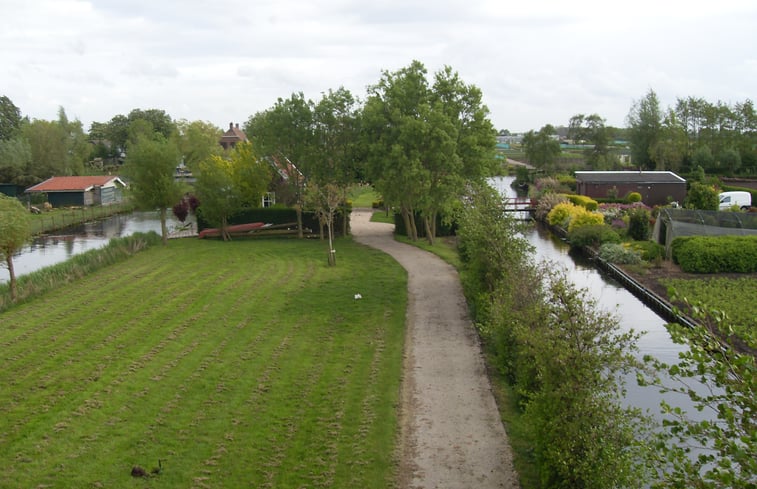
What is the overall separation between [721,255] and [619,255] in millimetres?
4186

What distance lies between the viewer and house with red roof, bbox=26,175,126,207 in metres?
57.8

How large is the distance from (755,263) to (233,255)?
21330 mm

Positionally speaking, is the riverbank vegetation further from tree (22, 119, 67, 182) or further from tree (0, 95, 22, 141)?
tree (0, 95, 22, 141)

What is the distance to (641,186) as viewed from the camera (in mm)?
47812

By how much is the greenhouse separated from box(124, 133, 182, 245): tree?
23239mm

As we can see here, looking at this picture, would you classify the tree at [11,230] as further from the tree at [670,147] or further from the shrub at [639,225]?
the tree at [670,147]

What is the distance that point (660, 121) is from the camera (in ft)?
231

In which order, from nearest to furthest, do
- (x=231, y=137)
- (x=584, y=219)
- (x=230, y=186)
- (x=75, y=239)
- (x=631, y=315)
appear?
(x=631, y=315)
(x=230, y=186)
(x=584, y=219)
(x=75, y=239)
(x=231, y=137)

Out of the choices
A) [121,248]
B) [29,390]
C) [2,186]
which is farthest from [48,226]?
[29,390]

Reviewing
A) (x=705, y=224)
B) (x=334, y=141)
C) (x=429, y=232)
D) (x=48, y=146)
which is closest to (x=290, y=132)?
(x=334, y=141)

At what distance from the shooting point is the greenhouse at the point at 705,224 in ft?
90.0

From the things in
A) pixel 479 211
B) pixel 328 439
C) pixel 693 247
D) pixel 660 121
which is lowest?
pixel 328 439

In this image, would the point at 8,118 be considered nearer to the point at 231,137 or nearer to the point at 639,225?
the point at 231,137

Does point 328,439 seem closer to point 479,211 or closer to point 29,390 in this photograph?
point 29,390
